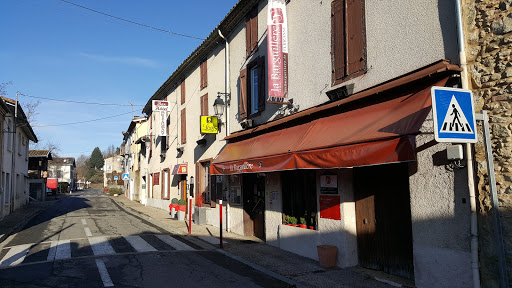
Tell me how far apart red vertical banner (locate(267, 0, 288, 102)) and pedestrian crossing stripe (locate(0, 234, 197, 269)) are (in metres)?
5.03

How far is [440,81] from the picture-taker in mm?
5438

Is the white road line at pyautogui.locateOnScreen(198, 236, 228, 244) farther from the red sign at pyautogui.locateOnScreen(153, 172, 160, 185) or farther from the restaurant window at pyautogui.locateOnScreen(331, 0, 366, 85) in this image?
the red sign at pyautogui.locateOnScreen(153, 172, 160, 185)

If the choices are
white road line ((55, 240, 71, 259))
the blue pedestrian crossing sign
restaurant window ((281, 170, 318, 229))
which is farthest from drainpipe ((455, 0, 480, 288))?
white road line ((55, 240, 71, 259))

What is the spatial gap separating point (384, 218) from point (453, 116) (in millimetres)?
3093

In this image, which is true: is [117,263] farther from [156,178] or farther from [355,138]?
[156,178]

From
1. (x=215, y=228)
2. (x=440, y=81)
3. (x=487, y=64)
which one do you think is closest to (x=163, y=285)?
(x=440, y=81)

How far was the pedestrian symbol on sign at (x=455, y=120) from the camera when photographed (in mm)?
4262

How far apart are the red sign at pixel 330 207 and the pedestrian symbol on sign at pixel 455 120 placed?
3728 millimetres

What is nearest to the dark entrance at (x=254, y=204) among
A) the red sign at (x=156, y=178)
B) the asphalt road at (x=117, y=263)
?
the asphalt road at (x=117, y=263)

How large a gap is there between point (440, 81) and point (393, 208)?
2.52 metres

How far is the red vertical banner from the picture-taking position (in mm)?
9625

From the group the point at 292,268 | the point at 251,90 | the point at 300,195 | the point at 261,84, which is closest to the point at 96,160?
the point at 251,90

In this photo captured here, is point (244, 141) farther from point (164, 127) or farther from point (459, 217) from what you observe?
point (164, 127)

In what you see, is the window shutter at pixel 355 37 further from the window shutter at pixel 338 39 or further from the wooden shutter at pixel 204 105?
the wooden shutter at pixel 204 105
